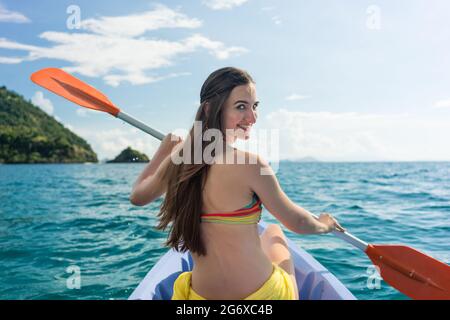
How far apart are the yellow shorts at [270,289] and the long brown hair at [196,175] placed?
0.26 m

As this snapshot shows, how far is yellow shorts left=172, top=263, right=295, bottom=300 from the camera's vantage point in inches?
73.0

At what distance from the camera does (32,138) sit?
70.2m

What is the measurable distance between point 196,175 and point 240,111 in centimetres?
37

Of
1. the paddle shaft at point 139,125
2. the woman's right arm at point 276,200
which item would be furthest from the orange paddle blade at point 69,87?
the woman's right arm at point 276,200

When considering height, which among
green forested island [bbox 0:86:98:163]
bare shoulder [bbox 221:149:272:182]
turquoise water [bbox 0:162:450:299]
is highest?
green forested island [bbox 0:86:98:163]

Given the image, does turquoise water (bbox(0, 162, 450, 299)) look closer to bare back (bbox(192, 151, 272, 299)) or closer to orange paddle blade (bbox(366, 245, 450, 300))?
orange paddle blade (bbox(366, 245, 450, 300))

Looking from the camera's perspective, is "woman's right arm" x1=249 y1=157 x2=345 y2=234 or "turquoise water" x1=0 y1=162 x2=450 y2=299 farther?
"turquoise water" x1=0 y1=162 x2=450 y2=299

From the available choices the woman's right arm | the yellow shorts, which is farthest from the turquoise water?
the woman's right arm

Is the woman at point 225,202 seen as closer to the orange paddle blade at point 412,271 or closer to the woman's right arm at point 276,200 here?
the woman's right arm at point 276,200

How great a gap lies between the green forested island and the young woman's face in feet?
237

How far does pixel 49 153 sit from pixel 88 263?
70465 mm
